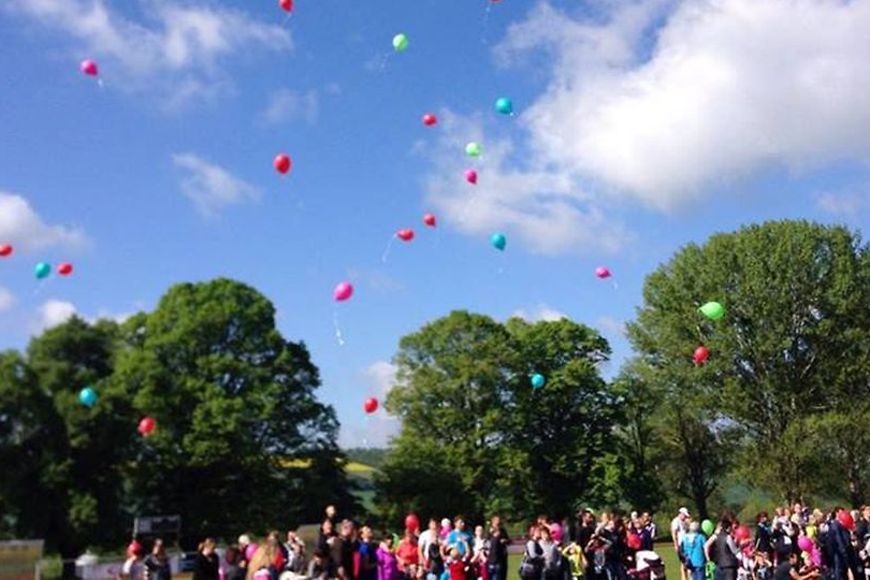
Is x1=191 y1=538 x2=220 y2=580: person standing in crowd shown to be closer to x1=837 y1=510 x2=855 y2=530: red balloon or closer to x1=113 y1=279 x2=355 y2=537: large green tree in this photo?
x1=837 y1=510 x2=855 y2=530: red balloon

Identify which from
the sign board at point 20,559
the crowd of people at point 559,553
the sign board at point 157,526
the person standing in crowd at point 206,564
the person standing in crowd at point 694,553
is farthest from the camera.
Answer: the sign board at point 157,526

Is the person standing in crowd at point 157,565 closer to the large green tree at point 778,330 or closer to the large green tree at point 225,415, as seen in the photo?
the large green tree at point 225,415

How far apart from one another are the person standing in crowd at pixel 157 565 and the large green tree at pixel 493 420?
32826 millimetres

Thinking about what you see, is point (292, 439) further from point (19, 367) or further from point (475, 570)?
point (475, 570)

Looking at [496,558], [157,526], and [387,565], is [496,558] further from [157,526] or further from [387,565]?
[157,526]

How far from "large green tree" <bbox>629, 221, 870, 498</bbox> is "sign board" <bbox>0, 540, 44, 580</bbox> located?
30831mm

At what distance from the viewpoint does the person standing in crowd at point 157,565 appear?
14258mm

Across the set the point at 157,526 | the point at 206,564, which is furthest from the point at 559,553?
the point at 157,526

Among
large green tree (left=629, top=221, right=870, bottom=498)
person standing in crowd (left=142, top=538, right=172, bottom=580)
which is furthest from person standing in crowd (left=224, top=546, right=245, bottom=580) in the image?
large green tree (left=629, top=221, right=870, bottom=498)

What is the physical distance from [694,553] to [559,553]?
10.6 ft

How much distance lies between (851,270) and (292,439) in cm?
2468

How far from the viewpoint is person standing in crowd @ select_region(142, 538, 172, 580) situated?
14258 mm

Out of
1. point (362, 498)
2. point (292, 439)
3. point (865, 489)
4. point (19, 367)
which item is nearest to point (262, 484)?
point (292, 439)

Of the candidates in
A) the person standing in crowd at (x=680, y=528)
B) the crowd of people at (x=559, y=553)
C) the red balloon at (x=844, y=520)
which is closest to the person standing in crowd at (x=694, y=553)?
the crowd of people at (x=559, y=553)
